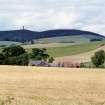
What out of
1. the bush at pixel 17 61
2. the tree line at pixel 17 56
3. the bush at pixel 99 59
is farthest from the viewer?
the bush at pixel 99 59

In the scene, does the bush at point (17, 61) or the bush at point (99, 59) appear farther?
the bush at point (99, 59)

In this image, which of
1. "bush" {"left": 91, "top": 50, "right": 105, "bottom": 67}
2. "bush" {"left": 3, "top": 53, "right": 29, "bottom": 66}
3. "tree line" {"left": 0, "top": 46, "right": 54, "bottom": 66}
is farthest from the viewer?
"bush" {"left": 91, "top": 50, "right": 105, "bottom": 67}

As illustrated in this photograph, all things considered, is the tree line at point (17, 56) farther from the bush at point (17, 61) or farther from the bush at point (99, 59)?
the bush at point (99, 59)

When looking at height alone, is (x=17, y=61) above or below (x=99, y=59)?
below

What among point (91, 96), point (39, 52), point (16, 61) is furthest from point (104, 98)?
point (39, 52)

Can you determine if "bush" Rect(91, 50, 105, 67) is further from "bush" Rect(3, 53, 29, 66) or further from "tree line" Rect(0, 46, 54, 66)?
"bush" Rect(3, 53, 29, 66)

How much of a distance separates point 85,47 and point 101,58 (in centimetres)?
5778

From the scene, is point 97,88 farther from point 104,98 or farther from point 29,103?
point 29,103

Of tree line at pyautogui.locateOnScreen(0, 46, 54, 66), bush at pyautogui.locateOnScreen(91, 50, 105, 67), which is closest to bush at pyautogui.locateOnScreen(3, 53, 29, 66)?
tree line at pyautogui.locateOnScreen(0, 46, 54, 66)

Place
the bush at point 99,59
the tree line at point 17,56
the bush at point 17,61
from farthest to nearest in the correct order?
the bush at point 99,59 → the tree line at point 17,56 → the bush at point 17,61

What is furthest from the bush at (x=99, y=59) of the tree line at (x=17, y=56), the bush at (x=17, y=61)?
the bush at (x=17, y=61)

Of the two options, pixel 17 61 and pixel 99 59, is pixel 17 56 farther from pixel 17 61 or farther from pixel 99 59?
pixel 99 59

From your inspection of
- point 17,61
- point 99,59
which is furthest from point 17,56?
point 99,59

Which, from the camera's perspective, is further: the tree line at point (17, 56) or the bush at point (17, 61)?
the tree line at point (17, 56)
